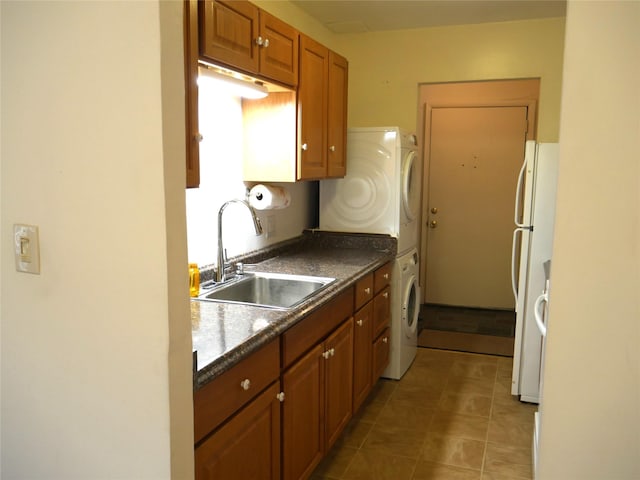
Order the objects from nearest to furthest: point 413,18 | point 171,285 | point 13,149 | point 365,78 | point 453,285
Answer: point 171,285 → point 13,149 → point 413,18 → point 365,78 → point 453,285

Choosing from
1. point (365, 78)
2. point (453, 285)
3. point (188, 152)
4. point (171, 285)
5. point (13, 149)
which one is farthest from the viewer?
point (453, 285)

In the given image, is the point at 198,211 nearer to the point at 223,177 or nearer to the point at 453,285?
the point at 223,177

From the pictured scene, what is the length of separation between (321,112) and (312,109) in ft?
0.47

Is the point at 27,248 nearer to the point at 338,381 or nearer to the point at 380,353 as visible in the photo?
the point at 338,381

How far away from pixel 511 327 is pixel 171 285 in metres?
4.23

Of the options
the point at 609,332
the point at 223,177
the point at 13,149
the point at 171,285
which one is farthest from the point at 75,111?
the point at 223,177

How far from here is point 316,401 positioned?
231 cm

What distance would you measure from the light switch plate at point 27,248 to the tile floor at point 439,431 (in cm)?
173

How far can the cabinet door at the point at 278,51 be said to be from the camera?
7.74 ft

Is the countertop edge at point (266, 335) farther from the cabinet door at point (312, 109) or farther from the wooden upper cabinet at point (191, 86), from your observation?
the cabinet door at point (312, 109)

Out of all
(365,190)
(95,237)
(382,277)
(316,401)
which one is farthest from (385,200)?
(95,237)

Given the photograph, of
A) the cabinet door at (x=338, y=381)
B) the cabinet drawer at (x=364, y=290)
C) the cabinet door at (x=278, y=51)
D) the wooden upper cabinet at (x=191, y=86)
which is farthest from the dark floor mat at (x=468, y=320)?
the wooden upper cabinet at (x=191, y=86)

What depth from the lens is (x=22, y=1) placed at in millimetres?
1184

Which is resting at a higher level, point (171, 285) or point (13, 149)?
point (13, 149)
